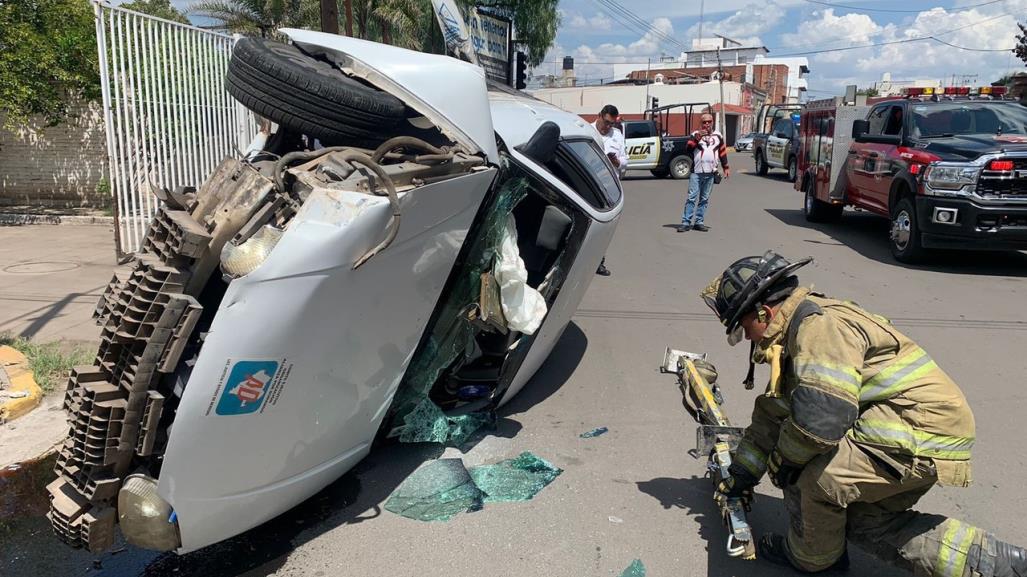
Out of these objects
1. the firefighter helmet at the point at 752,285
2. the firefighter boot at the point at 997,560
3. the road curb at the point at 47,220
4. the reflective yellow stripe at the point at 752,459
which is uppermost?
the firefighter helmet at the point at 752,285

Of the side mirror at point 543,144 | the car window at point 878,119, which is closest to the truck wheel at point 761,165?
the car window at point 878,119

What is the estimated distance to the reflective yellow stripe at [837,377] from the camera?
7.59 ft

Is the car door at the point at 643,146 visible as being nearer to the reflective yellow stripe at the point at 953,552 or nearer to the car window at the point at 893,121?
the car window at the point at 893,121

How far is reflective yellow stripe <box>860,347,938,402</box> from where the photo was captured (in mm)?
2439

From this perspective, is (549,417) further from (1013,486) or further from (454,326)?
(1013,486)

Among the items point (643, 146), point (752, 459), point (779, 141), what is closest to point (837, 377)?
point (752, 459)

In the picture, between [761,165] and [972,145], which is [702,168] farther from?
[761,165]

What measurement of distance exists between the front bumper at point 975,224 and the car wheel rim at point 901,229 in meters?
0.52

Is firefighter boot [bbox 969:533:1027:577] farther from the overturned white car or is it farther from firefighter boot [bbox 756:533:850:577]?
the overturned white car

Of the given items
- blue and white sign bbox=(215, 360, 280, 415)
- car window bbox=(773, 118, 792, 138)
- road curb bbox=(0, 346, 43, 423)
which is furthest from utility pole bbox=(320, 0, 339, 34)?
car window bbox=(773, 118, 792, 138)

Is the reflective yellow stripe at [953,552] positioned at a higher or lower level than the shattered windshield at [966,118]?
lower

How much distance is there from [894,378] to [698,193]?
880cm

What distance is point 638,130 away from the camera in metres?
20.6

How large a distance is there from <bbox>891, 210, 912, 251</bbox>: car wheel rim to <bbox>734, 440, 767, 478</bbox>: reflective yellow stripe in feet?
22.9
